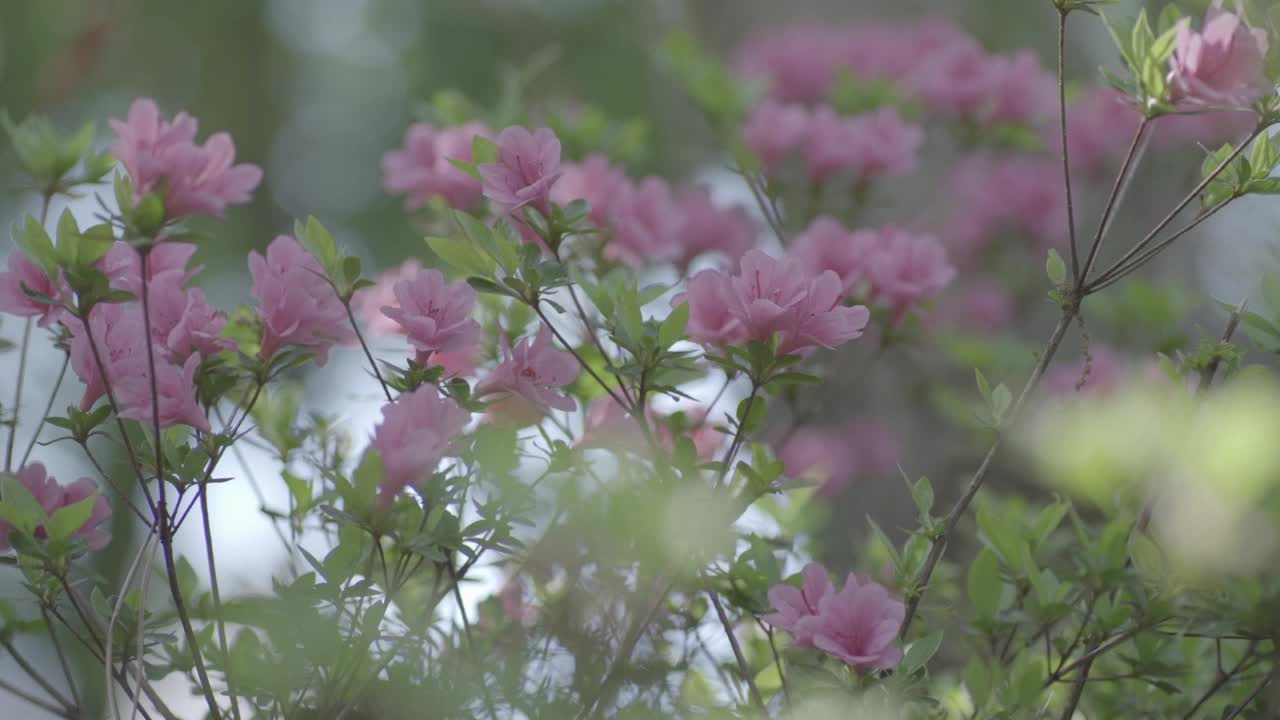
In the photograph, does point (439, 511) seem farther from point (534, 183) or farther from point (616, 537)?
point (534, 183)

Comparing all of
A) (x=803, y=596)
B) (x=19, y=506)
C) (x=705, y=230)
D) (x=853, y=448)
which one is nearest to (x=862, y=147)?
(x=705, y=230)

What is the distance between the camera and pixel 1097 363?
2262 mm

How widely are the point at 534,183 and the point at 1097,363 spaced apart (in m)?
1.60

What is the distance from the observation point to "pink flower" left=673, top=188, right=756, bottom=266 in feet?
6.21

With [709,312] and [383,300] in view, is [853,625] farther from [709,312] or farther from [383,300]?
[383,300]

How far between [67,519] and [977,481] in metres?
0.89

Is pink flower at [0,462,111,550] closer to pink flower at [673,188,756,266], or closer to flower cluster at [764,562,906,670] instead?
flower cluster at [764,562,906,670]

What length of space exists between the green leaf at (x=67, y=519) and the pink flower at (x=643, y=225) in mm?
830

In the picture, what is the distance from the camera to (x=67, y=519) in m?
1.03

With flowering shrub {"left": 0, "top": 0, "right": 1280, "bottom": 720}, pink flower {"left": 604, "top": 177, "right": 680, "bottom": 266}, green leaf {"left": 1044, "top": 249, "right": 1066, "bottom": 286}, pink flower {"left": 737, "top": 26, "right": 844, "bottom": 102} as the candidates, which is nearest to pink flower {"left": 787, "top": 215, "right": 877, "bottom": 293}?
flowering shrub {"left": 0, "top": 0, "right": 1280, "bottom": 720}

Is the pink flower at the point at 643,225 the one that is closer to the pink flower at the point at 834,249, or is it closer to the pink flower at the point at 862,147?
the pink flower at the point at 834,249

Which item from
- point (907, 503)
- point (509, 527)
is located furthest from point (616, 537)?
point (907, 503)

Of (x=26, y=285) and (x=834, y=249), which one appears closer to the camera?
(x=26, y=285)

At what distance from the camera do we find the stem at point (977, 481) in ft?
3.46
